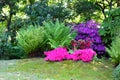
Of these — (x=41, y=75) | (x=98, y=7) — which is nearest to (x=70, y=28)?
(x=41, y=75)

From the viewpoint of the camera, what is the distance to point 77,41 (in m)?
10.9

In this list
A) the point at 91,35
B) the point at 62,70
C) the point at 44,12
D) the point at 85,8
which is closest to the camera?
the point at 62,70

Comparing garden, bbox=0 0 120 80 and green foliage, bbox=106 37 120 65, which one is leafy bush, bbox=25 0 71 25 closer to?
garden, bbox=0 0 120 80

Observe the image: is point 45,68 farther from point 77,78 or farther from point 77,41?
point 77,41

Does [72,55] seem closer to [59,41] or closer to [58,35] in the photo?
[59,41]

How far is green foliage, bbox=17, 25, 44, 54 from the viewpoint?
1101 centimetres

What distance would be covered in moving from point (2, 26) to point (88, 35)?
4126mm

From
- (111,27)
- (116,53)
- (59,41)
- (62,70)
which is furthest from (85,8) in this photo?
(62,70)

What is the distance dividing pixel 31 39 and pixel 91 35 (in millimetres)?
2208

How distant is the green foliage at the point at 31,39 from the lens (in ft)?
36.1

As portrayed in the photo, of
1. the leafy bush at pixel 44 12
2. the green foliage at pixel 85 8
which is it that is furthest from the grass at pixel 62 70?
the green foliage at pixel 85 8

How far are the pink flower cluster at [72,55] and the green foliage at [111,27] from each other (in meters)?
1.96

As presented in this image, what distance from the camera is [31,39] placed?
11086 millimetres

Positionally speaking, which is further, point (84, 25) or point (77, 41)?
point (84, 25)
